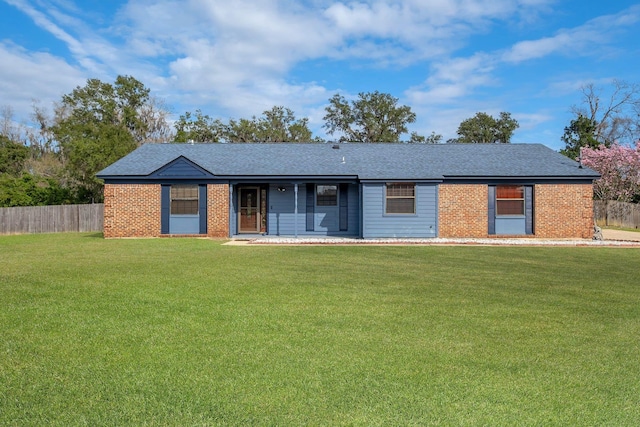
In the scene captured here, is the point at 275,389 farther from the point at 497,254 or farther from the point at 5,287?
the point at 497,254

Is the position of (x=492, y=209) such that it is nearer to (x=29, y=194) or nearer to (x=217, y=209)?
(x=217, y=209)

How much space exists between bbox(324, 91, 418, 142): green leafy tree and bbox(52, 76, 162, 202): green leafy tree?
A: 57.9 ft

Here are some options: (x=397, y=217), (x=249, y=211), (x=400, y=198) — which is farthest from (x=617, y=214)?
(x=249, y=211)

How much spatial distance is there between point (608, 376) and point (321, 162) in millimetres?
16612

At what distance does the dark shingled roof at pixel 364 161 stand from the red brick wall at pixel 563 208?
0.55 m

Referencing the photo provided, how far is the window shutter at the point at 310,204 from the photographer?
62.5ft

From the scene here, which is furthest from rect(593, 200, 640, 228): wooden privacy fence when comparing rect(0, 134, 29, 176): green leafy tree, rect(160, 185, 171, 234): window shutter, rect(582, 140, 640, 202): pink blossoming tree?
rect(0, 134, 29, 176): green leafy tree

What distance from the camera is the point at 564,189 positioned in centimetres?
1833

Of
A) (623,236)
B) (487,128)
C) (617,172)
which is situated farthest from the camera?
(487,128)

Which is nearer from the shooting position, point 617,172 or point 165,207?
point 165,207

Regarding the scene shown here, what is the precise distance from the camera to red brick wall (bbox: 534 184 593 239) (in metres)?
18.3

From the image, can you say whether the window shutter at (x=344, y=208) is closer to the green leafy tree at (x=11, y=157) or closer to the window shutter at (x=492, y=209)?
the window shutter at (x=492, y=209)

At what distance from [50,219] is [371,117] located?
29302 mm

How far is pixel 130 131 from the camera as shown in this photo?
116 ft
